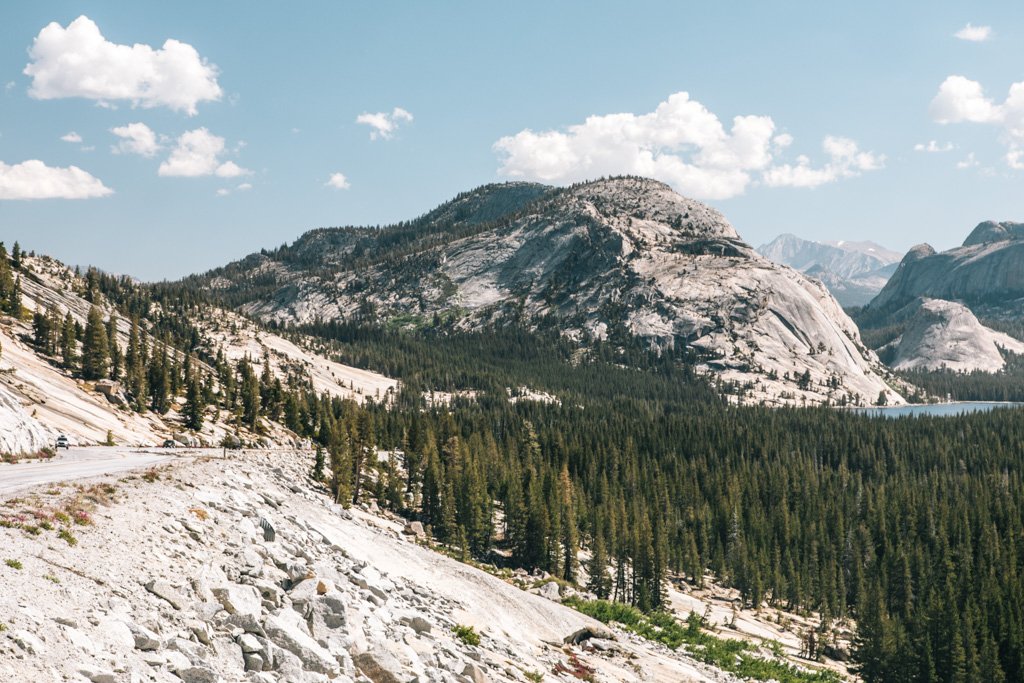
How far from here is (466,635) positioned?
34.2m

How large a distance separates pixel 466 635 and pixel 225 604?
14475 mm

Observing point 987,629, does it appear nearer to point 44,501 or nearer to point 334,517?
point 334,517

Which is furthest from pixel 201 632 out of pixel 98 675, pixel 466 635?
pixel 466 635

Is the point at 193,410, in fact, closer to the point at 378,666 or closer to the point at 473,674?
the point at 473,674

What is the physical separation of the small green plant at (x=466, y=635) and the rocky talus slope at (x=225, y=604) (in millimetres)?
451

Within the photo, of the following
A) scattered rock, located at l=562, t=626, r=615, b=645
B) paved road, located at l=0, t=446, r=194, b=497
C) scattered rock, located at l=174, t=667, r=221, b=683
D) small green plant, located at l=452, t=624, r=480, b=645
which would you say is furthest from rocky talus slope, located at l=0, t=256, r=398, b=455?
scattered rock, located at l=174, t=667, r=221, b=683

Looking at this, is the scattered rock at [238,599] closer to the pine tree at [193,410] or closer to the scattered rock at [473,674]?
the scattered rock at [473,674]

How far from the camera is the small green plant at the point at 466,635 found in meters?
33.9

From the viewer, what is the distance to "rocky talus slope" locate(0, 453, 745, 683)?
1816 cm

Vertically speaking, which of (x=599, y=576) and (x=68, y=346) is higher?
(x=68, y=346)

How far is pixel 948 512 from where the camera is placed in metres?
128

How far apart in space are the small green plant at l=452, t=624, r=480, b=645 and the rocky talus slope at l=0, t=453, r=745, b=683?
0.45 m

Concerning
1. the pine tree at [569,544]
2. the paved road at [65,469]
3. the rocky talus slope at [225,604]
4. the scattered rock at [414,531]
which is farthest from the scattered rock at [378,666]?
the pine tree at [569,544]

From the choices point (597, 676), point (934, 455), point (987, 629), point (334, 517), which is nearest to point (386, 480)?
point (334, 517)
